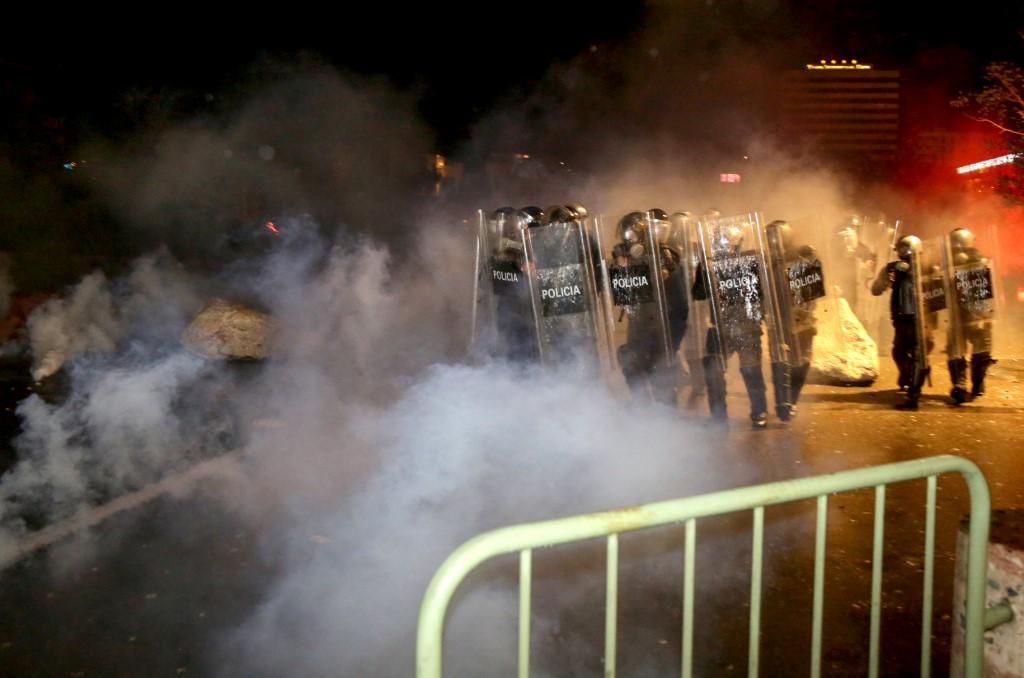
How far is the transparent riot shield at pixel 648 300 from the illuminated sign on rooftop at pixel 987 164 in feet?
35.2

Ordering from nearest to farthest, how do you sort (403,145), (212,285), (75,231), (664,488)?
(664,488)
(212,285)
(75,231)
(403,145)

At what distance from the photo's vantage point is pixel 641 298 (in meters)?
6.25

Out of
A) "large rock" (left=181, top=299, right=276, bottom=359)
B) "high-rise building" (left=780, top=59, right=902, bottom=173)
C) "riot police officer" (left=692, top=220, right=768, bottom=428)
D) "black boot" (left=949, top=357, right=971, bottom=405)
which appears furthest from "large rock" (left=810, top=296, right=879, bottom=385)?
"high-rise building" (left=780, top=59, right=902, bottom=173)

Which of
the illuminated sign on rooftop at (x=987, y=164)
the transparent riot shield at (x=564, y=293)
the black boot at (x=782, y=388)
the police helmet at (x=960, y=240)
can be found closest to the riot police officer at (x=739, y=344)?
the black boot at (x=782, y=388)

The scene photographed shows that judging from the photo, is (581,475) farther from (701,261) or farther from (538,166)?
(538,166)

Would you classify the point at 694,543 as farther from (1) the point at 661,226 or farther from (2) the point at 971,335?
(2) the point at 971,335

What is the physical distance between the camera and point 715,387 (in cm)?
604

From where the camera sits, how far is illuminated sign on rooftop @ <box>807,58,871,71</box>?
18.1 metres

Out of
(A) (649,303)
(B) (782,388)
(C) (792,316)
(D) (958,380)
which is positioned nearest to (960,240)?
(D) (958,380)

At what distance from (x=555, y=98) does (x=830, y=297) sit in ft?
28.8

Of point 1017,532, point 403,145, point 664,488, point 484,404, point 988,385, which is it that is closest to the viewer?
point 1017,532

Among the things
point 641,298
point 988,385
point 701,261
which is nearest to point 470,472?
point 641,298

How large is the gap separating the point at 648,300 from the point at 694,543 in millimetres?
4382

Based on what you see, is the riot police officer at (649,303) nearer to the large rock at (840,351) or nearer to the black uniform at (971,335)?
the large rock at (840,351)
